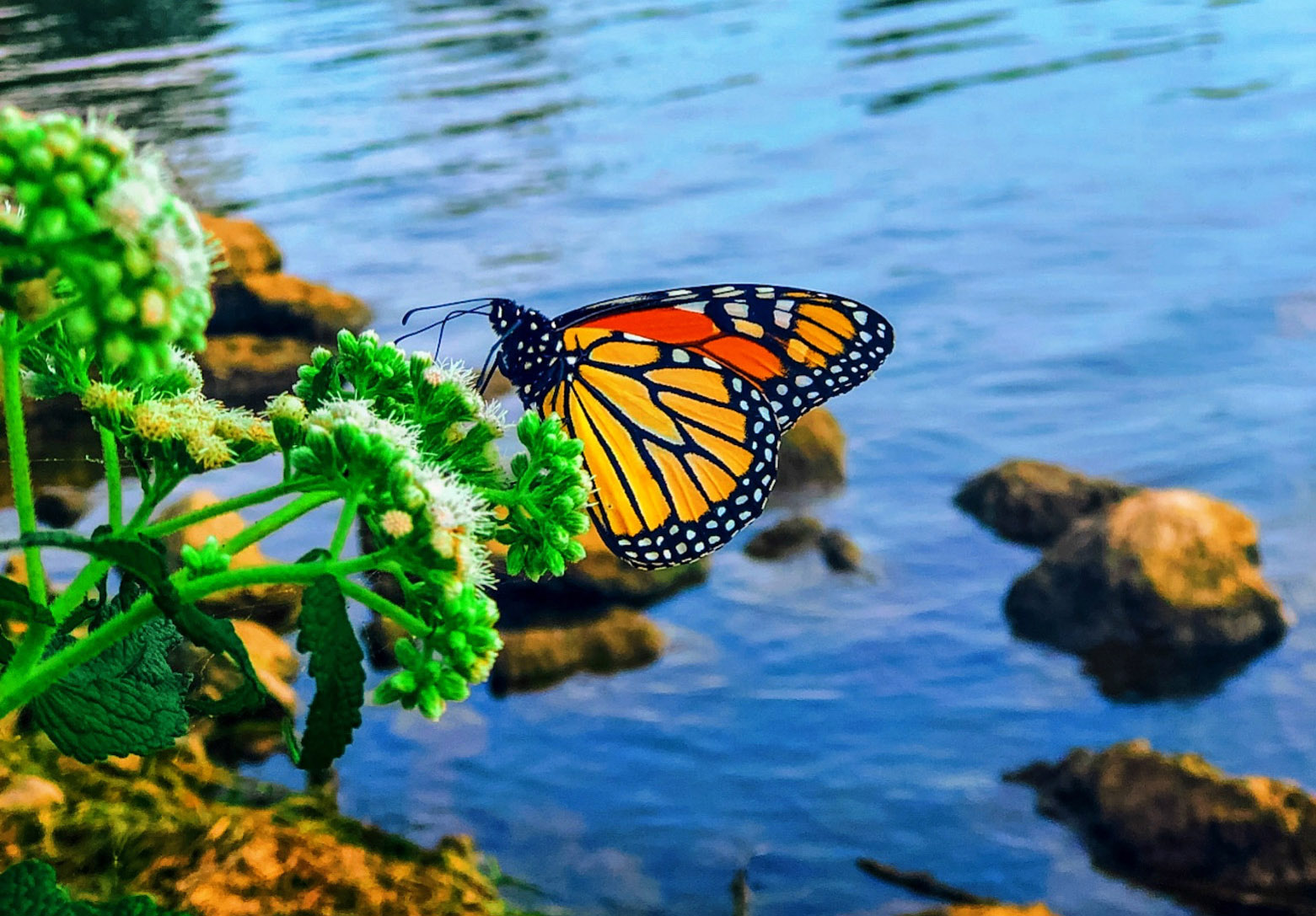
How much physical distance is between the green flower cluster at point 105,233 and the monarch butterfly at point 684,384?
279cm

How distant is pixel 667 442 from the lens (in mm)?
5098

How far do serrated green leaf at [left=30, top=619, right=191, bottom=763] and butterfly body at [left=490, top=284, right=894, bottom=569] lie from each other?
2302mm

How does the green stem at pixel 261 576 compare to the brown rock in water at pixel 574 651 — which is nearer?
the green stem at pixel 261 576

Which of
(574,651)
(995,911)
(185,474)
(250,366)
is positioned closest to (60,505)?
(250,366)

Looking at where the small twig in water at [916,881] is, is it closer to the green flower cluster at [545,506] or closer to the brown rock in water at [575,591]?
the brown rock in water at [575,591]

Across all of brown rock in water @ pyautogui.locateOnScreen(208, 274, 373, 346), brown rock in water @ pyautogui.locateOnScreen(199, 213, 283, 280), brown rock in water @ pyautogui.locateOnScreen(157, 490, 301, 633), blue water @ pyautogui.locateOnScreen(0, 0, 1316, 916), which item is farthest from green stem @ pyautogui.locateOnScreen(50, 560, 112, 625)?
brown rock in water @ pyautogui.locateOnScreen(199, 213, 283, 280)

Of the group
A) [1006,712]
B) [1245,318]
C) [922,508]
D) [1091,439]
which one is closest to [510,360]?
[1006,712]

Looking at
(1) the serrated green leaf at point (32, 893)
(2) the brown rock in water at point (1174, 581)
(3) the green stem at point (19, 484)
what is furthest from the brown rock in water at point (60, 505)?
(3) the green stem at point (19, 484)

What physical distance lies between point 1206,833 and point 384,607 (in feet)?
15.0

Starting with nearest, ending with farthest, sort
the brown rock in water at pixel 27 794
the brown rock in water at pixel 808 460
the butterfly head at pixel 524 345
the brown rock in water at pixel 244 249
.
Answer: the brown rock in water at pixel 27 794, the butterfly head at pixel 524 345, the brown rock in water at pixel 808 460, the brown rock in water at pixel 244 249

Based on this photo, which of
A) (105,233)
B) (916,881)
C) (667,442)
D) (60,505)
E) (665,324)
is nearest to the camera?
(105,233)

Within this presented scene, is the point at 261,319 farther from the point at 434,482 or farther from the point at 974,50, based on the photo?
the point at 974,50

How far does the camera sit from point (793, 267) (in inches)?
469

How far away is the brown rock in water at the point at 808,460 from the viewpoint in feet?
30.0
